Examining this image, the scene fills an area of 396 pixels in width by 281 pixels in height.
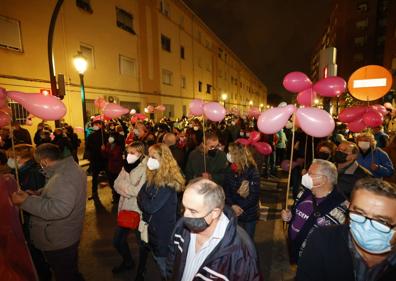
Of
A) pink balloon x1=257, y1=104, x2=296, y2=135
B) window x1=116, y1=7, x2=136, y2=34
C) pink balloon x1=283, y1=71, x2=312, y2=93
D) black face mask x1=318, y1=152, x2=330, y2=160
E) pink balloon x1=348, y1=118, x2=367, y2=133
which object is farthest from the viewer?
window x1=116, y1=7, x2=136, y2=34

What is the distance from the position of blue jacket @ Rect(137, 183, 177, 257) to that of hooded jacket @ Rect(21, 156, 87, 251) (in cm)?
75

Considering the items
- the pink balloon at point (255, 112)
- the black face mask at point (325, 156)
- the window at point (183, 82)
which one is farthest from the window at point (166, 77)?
the black face mask at point (325, 156)

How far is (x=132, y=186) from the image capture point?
3408 mm

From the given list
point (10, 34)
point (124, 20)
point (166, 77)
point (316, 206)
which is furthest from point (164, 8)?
point (316, 206)

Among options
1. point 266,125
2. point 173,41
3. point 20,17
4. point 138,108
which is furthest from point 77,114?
point 173,41

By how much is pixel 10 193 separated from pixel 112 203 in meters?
3.68

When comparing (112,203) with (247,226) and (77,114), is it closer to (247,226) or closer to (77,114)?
(247,226)

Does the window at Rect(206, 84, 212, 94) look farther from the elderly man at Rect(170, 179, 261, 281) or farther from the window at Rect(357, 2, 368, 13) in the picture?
the elderly man at Rect(170, 179, 261, 281)

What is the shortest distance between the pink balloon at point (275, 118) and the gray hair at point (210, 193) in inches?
57.4

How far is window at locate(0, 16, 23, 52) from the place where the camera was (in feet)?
32.5

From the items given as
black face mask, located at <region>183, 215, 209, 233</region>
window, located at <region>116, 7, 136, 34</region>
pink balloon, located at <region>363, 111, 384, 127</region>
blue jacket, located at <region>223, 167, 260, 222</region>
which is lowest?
blue jacket, located at <region>223, 167, 260, 222</region>

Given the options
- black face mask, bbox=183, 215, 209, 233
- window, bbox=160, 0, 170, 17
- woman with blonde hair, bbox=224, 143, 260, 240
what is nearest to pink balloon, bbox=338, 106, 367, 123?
woman with blonde hair, bbox=224, 143, 260, 240

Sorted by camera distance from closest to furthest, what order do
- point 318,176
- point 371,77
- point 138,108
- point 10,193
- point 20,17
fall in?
point 318,176 < point 10,193 < point 371,77 < point 20,17 < point 138,108

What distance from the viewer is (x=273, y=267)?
153 inches
